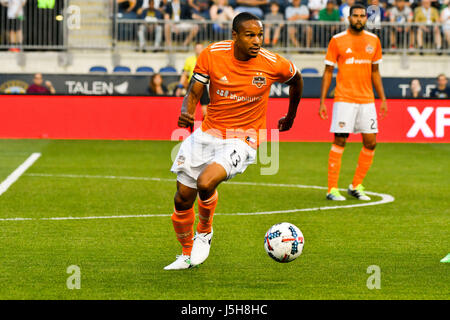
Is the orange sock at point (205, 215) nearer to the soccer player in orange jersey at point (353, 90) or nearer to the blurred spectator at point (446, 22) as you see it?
the soccer player in orange jersey at point (353, 90)

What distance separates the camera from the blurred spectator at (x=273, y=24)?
2633 cm

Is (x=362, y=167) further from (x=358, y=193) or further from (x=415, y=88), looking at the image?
(x=415, y=88)

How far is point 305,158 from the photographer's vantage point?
58.8 feet

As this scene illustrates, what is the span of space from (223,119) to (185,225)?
0.90 metres

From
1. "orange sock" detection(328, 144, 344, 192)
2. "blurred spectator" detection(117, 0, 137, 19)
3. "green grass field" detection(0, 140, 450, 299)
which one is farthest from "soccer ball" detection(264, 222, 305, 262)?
"blurred spectator" detection(117, 0, 137, 19)

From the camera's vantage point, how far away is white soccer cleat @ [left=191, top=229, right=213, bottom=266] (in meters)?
7.56

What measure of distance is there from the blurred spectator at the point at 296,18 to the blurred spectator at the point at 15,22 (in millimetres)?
7247

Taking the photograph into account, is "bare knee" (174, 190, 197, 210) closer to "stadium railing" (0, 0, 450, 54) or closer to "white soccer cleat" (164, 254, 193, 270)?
"white soccer cleat" (164, 254, 193, 270)

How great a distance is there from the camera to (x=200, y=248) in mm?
7629

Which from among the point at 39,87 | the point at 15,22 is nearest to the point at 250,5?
the point at 15,22

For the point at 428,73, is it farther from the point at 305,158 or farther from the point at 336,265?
the point at 336,265

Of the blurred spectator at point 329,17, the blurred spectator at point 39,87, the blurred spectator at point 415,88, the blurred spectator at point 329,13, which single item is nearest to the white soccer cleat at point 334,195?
the blurred spectator at point 39,87

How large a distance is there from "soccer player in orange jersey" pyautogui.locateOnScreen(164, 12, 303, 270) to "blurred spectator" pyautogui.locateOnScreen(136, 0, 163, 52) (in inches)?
736
